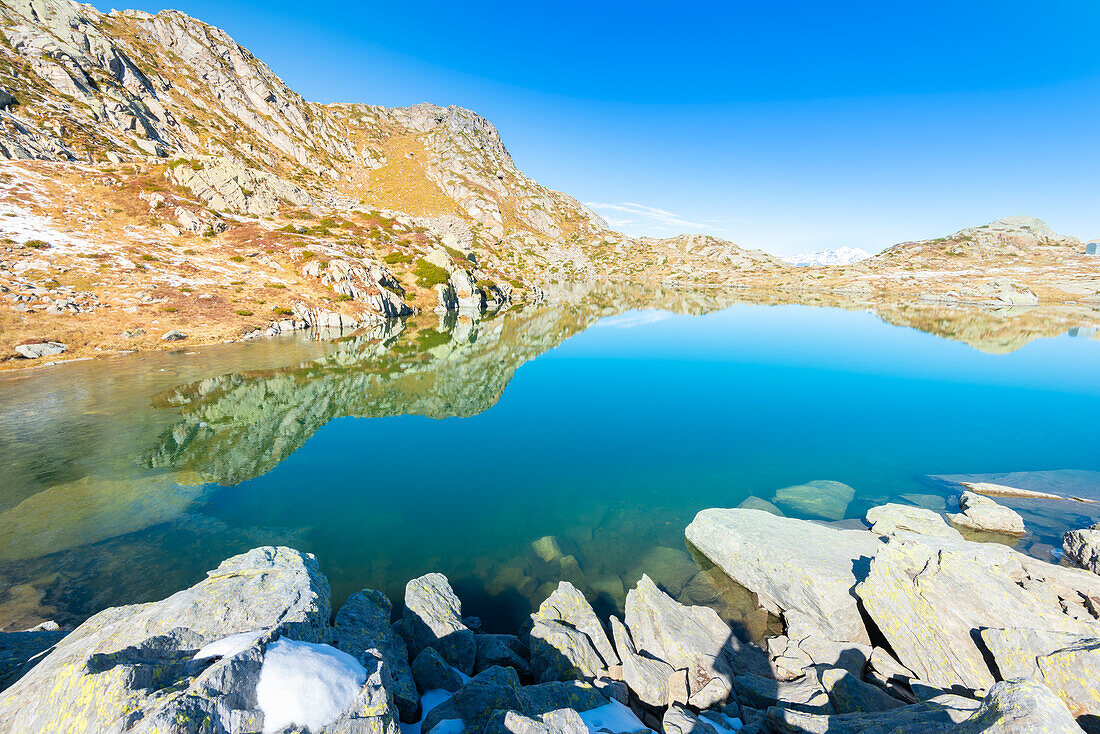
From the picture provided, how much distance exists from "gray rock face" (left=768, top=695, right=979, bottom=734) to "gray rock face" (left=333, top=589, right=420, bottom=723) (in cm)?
758

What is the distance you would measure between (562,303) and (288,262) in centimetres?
6121

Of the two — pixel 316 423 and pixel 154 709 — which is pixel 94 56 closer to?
pixel 316 423

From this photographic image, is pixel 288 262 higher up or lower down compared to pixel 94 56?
lower down

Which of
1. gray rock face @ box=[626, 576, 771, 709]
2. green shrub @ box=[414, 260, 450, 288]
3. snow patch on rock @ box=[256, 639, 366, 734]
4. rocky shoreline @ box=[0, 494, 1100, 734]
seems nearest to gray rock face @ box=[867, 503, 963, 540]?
rocky shoreline @ box=[0, 494, 1100, 734]

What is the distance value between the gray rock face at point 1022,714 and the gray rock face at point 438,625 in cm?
1019

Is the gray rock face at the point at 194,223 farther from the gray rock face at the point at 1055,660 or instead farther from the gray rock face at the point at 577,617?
the gray rock face at the point at 1055,660

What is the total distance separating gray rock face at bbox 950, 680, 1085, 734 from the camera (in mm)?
5449

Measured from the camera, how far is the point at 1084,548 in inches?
572

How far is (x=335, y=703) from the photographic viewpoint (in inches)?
227

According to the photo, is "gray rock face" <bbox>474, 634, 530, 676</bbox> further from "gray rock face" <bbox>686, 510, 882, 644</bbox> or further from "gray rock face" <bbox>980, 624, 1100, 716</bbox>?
"gray rock face" <bbox>980, 624, 1100, 716</bbox>

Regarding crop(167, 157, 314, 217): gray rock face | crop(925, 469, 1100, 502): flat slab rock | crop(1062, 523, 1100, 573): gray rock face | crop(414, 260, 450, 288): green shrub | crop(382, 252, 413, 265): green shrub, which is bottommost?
crop(925, 469, 1100, 502): flat slab rock

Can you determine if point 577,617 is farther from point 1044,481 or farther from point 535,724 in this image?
point 1044,481

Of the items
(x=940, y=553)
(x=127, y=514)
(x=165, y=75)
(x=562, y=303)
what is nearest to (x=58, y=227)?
(x=127, y=514)

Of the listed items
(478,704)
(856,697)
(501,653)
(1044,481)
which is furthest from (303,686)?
(1044,481)
